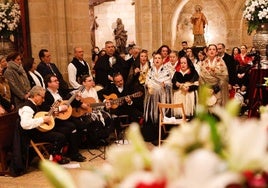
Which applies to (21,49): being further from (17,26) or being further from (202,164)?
(202,164)

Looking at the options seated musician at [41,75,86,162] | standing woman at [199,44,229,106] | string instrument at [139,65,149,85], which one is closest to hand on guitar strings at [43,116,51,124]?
seated musician at [41,75,86,162]

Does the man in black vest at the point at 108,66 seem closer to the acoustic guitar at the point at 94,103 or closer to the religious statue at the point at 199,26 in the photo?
the acoustic guitar at the point at 94,103

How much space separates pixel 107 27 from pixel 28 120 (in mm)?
14059

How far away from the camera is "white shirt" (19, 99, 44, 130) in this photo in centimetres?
550

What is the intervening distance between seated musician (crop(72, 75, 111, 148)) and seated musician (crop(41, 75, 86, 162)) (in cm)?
18

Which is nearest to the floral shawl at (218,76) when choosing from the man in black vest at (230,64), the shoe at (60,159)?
the man in black vest at (230,64)

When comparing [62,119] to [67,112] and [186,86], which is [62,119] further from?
[186,86]

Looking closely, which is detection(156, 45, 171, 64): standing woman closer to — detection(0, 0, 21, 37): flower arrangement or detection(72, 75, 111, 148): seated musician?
detection(72, 75, 111, 148): seated musician

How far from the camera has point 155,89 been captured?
6.98m

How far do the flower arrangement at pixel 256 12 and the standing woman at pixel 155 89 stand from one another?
6.30 feet

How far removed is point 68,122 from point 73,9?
316 cm

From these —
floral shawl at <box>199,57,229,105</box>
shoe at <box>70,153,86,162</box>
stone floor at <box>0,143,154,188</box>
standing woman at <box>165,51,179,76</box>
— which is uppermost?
standing woman at <box>165,51,179,76</box>

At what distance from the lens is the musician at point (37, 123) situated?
5527mm

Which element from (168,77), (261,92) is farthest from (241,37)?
(168,77)
